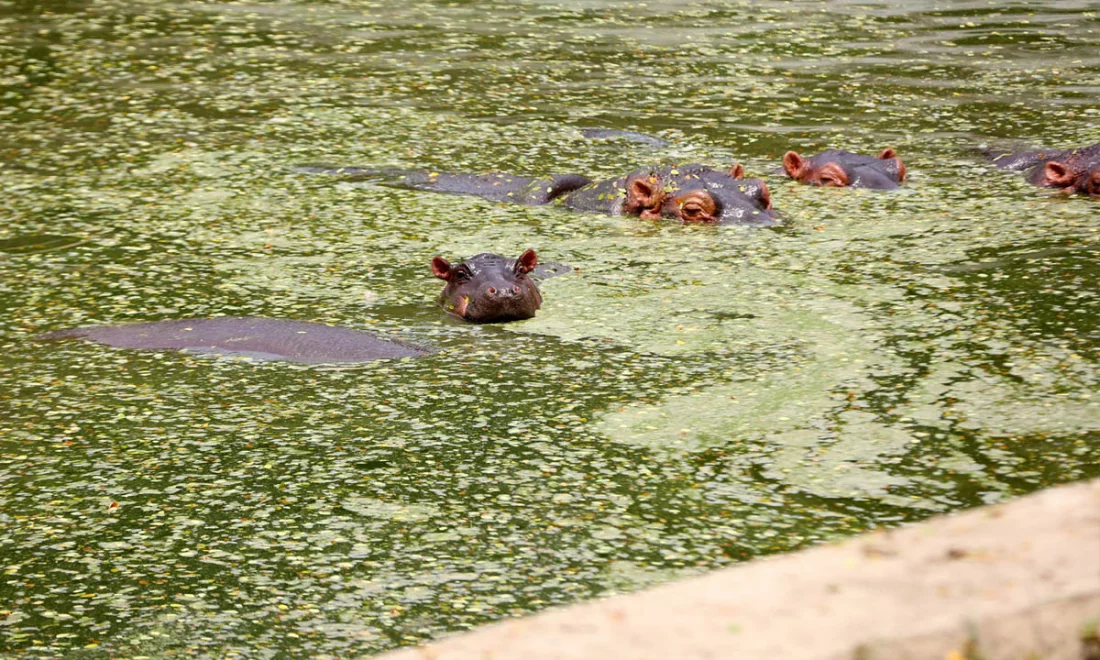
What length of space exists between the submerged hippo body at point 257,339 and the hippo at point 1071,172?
3514 mm

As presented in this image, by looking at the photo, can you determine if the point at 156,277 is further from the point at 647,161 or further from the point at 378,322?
the point at 647,161

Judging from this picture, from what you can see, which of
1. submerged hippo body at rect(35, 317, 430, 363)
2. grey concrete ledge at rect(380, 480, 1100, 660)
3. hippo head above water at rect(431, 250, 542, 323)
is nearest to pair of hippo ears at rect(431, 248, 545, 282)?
hippo head above water at rect(431, 250, 542, 323)

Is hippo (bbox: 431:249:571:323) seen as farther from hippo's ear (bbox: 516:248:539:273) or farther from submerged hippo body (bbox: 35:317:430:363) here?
submerged hippo body (bbox: 35:317:430:363)

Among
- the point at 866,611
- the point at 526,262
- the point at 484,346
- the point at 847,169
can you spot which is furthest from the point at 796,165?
the point at 866,611

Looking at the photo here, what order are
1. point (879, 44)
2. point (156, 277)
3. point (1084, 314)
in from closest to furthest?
point (1084, 314) < point (156, 277) < point (879, 44)

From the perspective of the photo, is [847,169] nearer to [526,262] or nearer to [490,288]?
[526,262]

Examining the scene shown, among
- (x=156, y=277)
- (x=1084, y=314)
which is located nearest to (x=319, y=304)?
(x=156, y=277)

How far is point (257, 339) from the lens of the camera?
5469 millimetres

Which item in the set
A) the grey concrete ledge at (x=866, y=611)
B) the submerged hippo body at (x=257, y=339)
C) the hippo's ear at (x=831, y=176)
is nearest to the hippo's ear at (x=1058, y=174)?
the hippo's ear at (x=831, y=176)

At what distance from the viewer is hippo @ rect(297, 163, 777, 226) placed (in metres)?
7.18

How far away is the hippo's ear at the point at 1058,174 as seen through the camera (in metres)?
7.50

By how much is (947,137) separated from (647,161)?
1713 millimetres

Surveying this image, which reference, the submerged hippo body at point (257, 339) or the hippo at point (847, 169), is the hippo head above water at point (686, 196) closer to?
the hippo at point (847, 169)

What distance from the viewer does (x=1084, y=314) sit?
18.6ft
